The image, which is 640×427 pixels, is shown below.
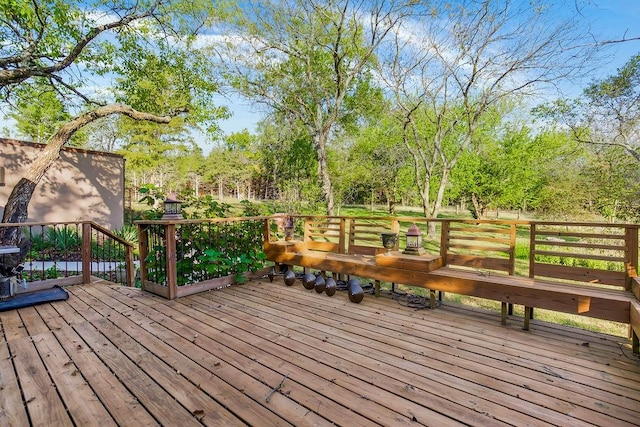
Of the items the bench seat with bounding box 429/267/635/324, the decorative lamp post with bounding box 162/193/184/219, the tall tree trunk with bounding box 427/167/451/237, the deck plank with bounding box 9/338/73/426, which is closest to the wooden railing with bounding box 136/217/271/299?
the decorative lamp post with bounding box 162/193/184/219

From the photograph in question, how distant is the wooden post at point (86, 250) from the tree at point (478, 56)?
8348mm

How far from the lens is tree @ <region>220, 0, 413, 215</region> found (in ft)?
26.3

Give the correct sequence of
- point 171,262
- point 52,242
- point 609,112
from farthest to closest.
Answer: point 609,112, point 52,242, point 171,262

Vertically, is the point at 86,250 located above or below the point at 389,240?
below

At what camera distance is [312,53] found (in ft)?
29.0

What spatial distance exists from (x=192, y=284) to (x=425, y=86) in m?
9.10

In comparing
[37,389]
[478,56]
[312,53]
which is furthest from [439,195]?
[37,389]

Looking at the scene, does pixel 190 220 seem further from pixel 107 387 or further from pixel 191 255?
pixel 107 387

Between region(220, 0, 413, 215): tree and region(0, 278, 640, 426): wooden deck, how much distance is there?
6.29 m

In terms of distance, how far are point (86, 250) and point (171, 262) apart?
141cm

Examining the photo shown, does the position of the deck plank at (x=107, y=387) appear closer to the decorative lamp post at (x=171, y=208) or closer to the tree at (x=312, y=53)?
the decorative lamp post at (x=171, y=208)

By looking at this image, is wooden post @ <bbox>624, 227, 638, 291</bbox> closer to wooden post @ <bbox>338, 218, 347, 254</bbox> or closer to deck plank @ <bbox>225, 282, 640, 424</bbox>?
deck plank @ <bbox>225, 282, 640, 424</bbox>

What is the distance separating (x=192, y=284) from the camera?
12.2 feet

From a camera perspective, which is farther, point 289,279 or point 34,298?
point 289,279
